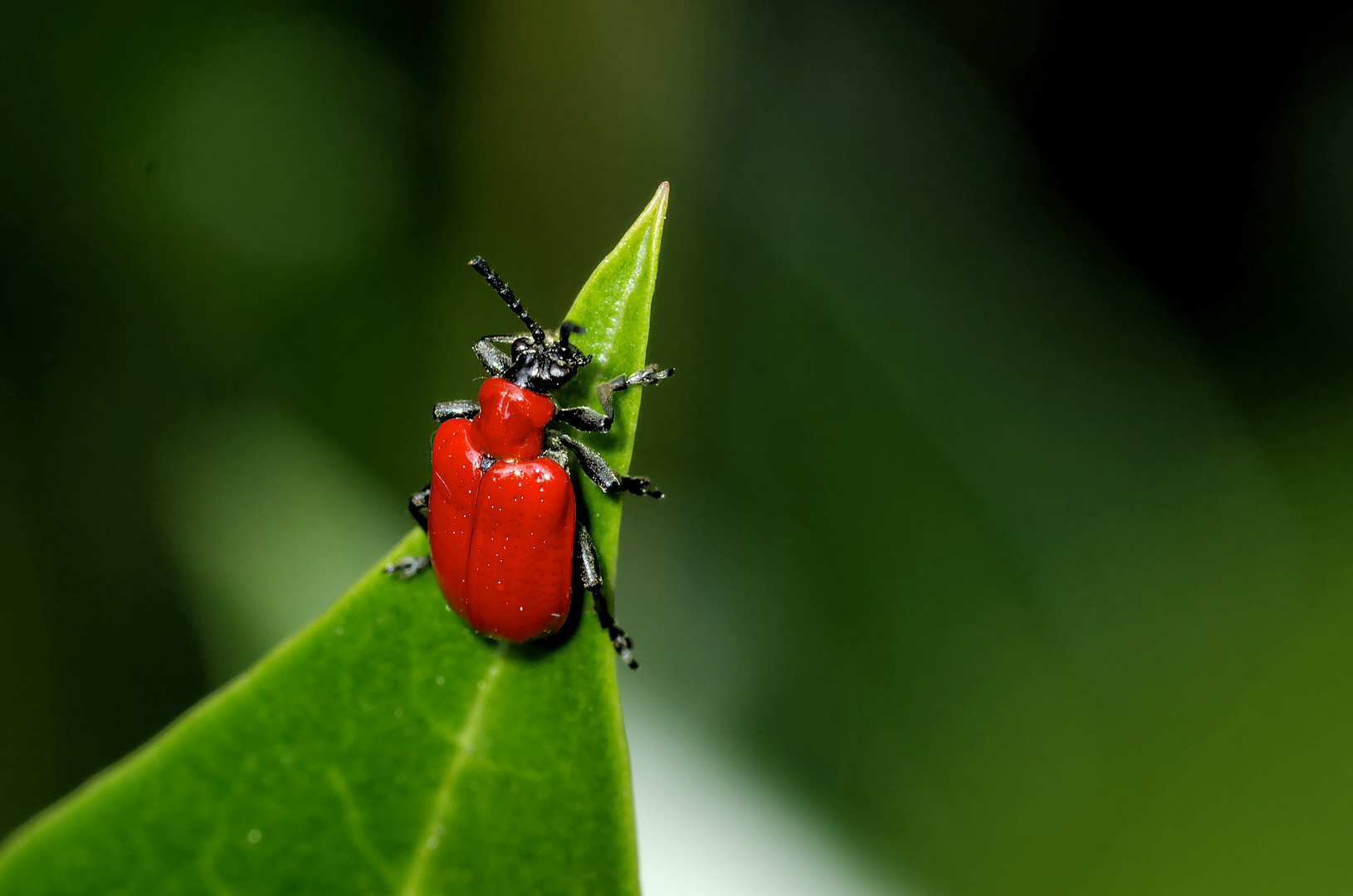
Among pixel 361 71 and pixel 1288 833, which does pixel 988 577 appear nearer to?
pixel 1288 833

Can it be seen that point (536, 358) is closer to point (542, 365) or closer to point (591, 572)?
point (542, 365)

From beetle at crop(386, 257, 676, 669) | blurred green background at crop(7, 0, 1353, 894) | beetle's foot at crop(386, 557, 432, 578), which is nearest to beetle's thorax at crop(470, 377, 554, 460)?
beetle at crop(386, 257, 676, 669)

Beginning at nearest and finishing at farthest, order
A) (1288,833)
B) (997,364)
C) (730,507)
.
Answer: (1288,833) → (730,507) → (997,364)

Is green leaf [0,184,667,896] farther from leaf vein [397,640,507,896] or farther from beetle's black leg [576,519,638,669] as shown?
beetle's black leg [576,519,638,669]

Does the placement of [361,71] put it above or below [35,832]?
above

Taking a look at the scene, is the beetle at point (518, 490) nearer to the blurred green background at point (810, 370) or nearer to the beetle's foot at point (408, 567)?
the beetle's foot at point (408, 567)

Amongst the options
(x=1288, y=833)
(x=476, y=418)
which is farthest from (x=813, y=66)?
(x=1288, y=833)

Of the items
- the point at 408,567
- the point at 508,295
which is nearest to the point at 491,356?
the point at 508,295
